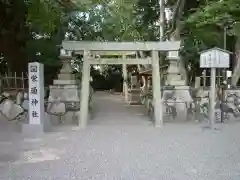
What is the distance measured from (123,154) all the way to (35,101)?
13.2 feet

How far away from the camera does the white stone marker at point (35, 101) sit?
32.2ft

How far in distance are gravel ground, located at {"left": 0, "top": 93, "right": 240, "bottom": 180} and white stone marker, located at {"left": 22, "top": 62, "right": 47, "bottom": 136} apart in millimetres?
377

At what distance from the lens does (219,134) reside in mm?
9555

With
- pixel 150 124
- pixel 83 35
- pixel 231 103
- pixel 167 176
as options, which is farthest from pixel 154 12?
pixel 167 176

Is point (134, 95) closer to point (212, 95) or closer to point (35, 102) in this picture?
point (212, 95)

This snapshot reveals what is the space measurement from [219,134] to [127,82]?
13.5 metres

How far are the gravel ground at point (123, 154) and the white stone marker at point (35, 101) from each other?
1.24ft

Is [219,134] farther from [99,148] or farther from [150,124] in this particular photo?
[99,148]

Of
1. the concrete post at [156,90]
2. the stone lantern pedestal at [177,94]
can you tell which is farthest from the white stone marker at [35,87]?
the stone lantern pedestal at [177,94]

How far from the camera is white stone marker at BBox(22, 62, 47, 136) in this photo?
981cm

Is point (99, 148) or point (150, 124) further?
point (150, 124)

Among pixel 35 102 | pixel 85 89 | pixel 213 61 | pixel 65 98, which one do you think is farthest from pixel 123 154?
pixel 65 98

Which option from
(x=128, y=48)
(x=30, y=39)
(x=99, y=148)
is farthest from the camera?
(x=30, y=39)

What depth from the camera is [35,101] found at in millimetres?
10055
